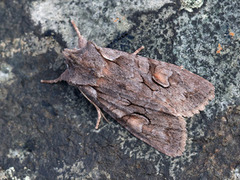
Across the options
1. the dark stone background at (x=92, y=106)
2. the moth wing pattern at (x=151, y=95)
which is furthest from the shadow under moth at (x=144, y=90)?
the dark stone background at (x=92, y=106)

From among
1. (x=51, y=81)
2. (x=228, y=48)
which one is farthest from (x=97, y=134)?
(x=228, y=48)

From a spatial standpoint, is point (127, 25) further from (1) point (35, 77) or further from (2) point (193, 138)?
(2) point (193, 138)

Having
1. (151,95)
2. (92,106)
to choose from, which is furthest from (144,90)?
(92,106)

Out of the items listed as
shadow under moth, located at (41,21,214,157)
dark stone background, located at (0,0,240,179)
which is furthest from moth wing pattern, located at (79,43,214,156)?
dark stone background, located at (0,0,240,179)

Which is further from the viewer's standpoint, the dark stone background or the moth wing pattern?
the dark stone background

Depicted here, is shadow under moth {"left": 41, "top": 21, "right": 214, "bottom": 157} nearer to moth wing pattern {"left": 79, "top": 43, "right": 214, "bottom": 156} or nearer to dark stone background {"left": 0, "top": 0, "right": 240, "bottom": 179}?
moth wing pattern {"left": 79, "top": 43, "right": 214, "bottom": 156}

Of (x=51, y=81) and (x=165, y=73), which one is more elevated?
(x=165, y=73)
